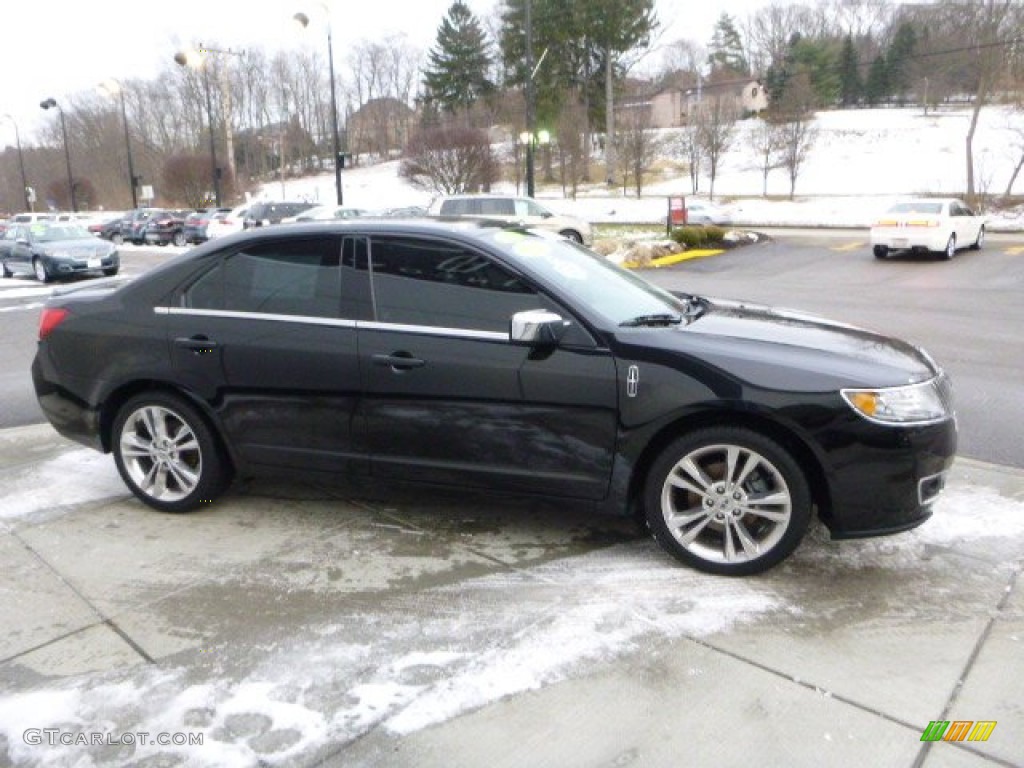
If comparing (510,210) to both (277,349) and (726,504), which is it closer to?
(277,349)

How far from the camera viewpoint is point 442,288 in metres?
4.03

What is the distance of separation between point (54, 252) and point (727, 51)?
4271 inches

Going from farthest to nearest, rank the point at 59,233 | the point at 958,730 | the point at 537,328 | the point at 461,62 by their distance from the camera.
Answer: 1. the point at 461,62
2. the point at 59,233
3. the point at 537,328
4. the point at 958,730

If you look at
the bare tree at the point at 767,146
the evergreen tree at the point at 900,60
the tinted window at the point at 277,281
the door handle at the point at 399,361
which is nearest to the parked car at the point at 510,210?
the tinted window at the point at 277,281

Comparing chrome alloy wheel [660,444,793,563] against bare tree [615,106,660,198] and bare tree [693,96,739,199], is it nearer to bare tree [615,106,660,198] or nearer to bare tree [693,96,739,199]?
bare tree [693,96,739,199]

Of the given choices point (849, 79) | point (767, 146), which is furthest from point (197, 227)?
point (849, 79)

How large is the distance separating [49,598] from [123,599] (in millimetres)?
338

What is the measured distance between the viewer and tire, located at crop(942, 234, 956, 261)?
65.9 feet

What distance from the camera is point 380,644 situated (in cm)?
324

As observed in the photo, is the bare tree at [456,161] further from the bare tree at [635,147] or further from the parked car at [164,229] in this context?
the bare tree at [635,147]

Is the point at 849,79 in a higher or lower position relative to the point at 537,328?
higher

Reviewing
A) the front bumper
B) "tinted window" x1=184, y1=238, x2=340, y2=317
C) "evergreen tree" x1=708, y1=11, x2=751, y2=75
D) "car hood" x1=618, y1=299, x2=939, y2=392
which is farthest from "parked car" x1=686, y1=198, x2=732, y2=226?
"evergreen tree" x1=708, y1=11, x2=751, y2=75

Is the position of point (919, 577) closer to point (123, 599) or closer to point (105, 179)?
point (123, 599)

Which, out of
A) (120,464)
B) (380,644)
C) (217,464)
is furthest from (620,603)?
(120,464)
